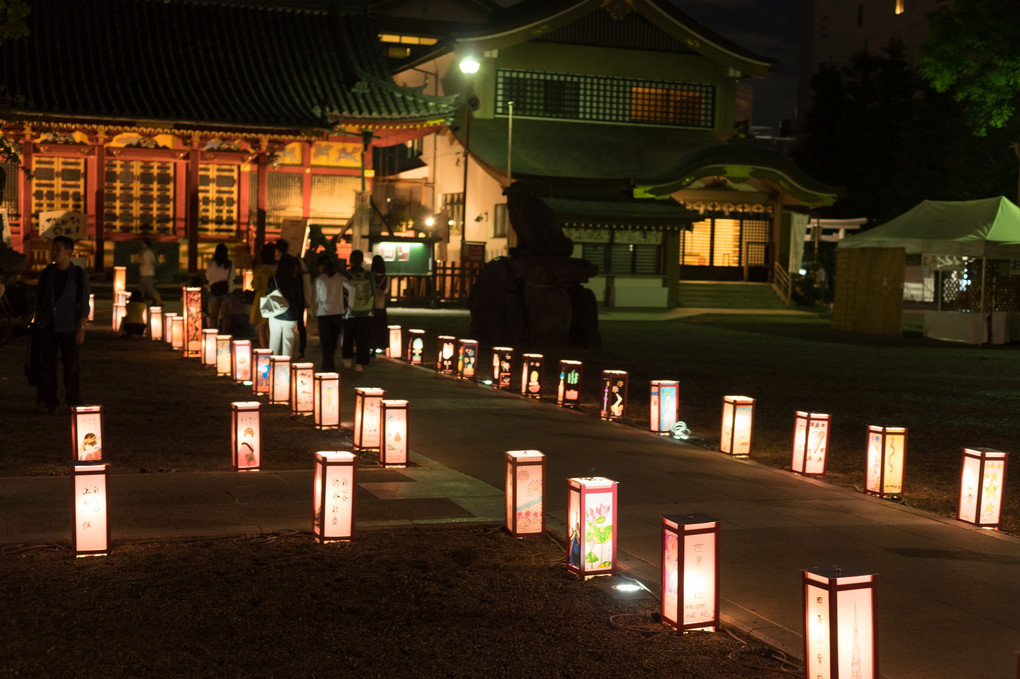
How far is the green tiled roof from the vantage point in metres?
30.3

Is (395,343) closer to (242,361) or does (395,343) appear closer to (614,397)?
(242,361)

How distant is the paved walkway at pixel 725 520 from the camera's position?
5.63m

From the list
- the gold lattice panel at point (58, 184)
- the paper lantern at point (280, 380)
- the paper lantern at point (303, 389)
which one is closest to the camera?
the paper lantern at point (303, 389)

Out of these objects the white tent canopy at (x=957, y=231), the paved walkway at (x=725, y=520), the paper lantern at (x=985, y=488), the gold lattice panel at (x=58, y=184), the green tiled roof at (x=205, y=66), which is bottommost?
the paved walkway at (x=725, y=520)

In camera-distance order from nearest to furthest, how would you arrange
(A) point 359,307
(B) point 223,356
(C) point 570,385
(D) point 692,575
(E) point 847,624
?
(E) point 847,624, (D) point 692,575, (C) point 570,385, (B) point 223,356, (A) point 359,307

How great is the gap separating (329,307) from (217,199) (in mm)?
18668

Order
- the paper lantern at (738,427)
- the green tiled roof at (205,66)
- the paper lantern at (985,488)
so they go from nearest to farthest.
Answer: the paper lantern at (985,488), the paper lantern at (738,427), the green tiled roof at (205,66)

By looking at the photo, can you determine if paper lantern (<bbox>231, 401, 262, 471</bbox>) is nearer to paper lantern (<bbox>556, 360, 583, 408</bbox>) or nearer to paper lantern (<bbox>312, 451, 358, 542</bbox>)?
paper lantern (<bbox>312, 451, 358, 542</bbox>)

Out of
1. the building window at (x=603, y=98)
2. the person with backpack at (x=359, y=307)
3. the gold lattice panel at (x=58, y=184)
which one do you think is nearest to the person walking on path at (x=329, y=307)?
the person with backpack at (x=359, y=307)

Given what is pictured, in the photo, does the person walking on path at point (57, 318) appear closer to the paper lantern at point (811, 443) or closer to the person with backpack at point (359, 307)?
the person with backpack at point (359, 307)

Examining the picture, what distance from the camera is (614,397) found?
12914 mm

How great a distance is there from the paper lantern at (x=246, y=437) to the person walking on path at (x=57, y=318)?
3378mm

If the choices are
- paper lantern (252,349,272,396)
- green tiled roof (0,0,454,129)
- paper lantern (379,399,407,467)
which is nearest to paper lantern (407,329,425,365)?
paper lantern (252,349,272,396)

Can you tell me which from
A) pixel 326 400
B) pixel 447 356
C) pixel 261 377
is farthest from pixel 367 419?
pixel 447 356
